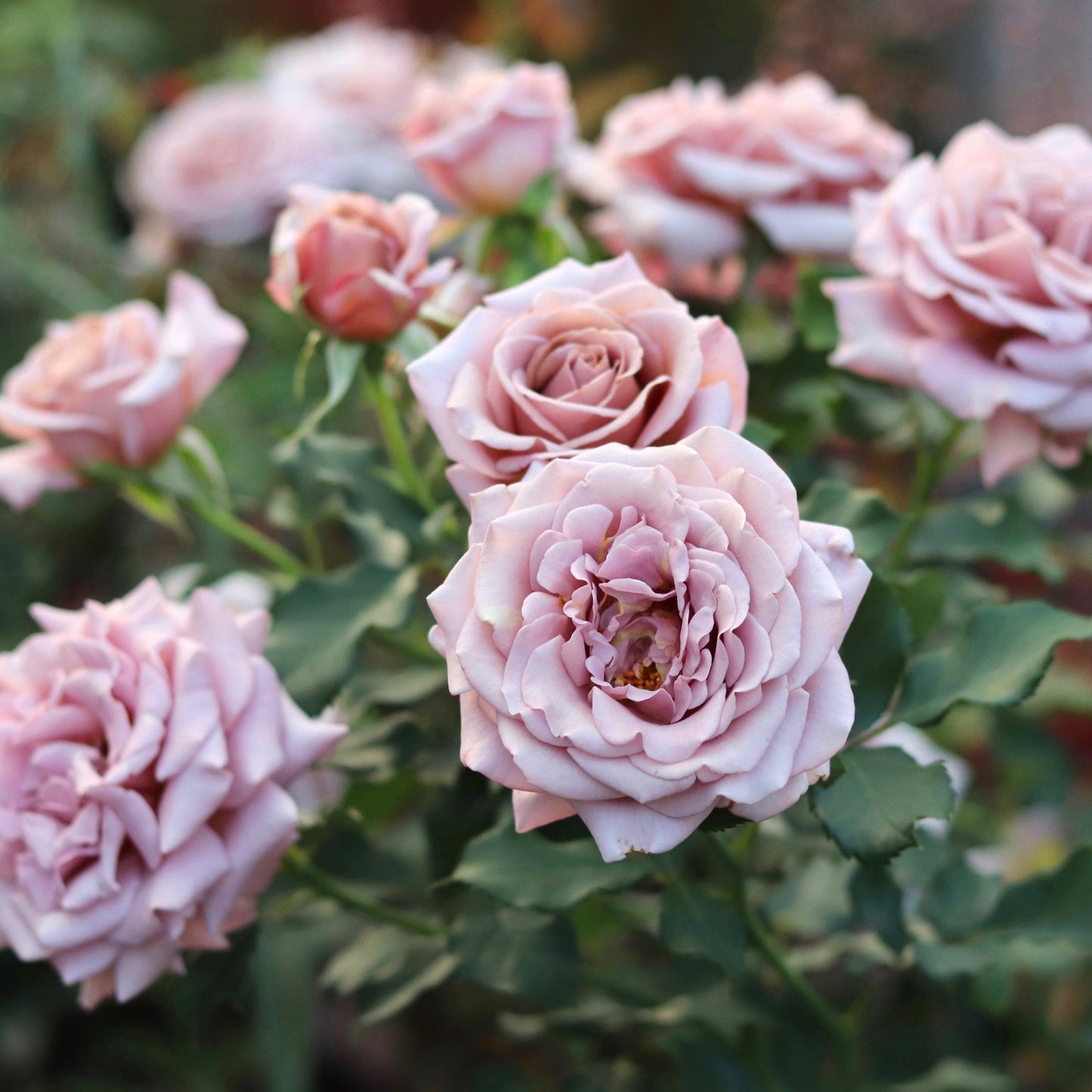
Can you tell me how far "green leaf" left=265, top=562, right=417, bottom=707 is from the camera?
14.7 inches

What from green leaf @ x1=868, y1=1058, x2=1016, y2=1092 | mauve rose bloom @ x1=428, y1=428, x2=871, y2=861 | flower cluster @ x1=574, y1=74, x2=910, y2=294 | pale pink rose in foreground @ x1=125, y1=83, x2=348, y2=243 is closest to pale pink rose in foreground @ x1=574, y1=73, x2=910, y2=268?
flower cluster @ x1=574, y1=74, x2=910, y2=294

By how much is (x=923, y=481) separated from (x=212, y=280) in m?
0.80

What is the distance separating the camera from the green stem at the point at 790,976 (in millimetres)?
A: 378

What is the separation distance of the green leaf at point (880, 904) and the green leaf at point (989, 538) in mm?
139

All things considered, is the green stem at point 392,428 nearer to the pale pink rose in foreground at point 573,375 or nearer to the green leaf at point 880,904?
the pale pink rose in foreground at point 573,375

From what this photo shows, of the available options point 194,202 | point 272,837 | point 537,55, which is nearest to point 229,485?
point 194,202

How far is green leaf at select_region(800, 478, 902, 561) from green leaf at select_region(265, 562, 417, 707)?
143mm

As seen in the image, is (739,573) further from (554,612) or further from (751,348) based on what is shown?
(751,348)

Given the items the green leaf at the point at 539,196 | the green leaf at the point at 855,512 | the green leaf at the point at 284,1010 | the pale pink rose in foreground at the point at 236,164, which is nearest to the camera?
the green leaf at the point at 855,512

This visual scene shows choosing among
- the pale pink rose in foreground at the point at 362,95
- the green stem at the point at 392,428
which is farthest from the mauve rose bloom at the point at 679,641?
the pale pink rose in foreground at the point at 362,95

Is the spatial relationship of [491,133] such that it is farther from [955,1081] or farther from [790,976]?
[955,1081]

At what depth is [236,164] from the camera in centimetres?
97

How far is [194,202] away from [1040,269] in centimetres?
79

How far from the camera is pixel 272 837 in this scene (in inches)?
13.3
